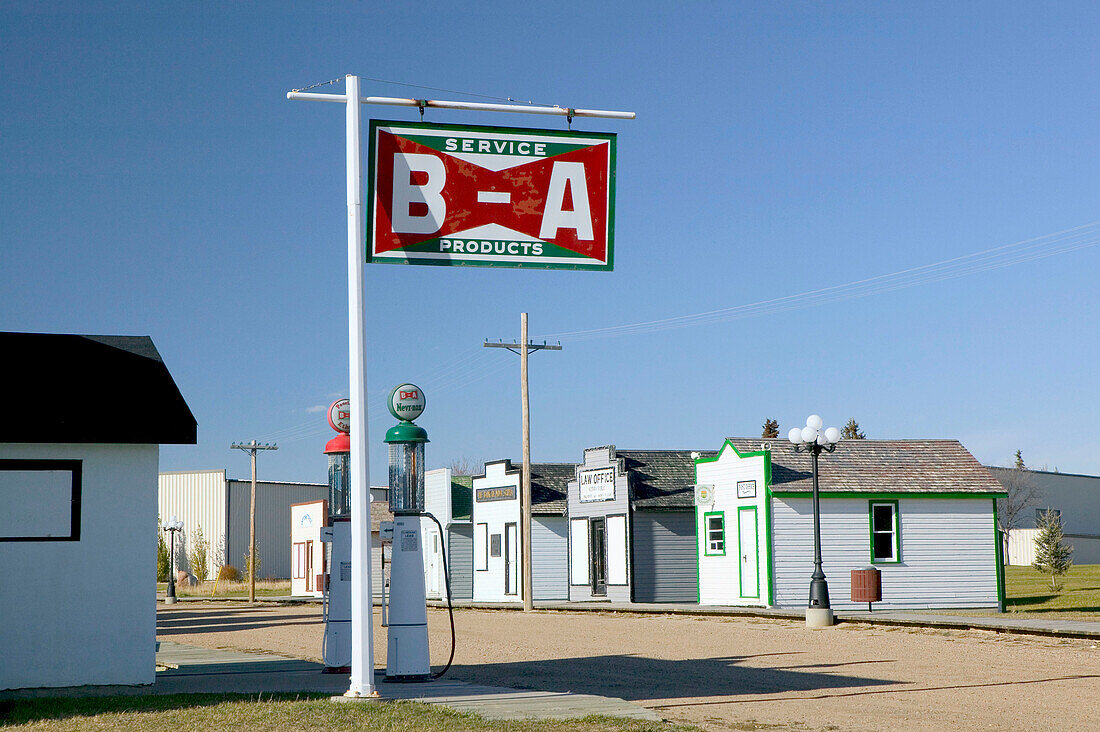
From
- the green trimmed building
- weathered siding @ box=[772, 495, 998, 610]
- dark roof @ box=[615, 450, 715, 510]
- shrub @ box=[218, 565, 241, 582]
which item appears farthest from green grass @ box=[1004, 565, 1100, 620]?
shrub @ box=[218, 565, 241, 582]

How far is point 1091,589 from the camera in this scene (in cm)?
3678

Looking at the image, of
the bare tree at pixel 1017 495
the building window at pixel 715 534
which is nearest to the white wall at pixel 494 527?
the building window at pixel 715 534

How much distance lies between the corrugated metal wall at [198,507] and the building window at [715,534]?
44632 millimetres

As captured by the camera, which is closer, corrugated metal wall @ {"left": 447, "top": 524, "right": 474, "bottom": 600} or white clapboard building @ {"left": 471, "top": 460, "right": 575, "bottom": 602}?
white clapboard building @ {"left": 471, "top": 460, "right": 575, "bottom": 602}

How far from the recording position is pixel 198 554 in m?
70.1

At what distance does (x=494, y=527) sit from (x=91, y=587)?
32.0m

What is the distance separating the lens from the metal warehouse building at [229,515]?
234 feet

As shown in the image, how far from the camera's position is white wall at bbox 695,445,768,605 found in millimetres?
30203

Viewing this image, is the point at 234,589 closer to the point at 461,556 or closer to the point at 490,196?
the point at 461,556

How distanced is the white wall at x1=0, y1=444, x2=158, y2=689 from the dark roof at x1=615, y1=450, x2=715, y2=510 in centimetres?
2417

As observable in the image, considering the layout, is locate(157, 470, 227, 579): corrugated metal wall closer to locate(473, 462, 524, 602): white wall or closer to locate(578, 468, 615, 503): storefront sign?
locate(473, 462, 524, 602): white wall

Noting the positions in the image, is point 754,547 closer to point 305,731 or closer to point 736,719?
point 736,719

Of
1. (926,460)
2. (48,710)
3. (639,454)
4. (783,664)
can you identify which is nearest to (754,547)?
(926,460)

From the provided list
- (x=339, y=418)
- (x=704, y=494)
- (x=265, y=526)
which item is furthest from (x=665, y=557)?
(x=265, y=526)
